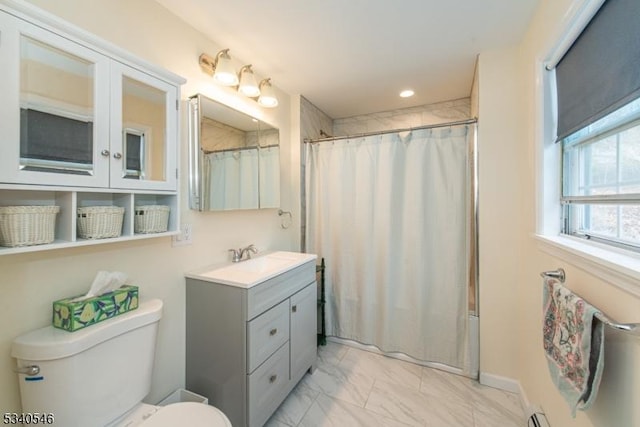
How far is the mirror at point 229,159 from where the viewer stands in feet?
5.17

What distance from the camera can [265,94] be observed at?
202cm

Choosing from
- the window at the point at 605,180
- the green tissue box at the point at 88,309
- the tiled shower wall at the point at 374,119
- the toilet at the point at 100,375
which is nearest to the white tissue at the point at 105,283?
the green tissue box at the point at 88,309

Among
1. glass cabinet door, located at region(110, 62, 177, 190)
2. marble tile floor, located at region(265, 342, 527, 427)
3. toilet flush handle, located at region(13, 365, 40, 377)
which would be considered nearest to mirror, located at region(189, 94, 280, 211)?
glass cabinet door, located at region(110, 62, 177, 190)

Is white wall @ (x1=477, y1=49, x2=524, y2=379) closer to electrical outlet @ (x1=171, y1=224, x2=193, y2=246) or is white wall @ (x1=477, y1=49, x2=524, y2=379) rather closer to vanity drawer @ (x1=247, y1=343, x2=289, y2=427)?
vanity drawer @ (x1=247, y1=343, x2=289, y2=427)

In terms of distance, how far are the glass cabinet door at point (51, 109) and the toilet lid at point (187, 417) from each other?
37.7 inches

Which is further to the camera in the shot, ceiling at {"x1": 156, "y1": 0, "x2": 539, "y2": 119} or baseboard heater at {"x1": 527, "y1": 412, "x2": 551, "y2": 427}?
ceiling at {"x1": 156, "y1": 0, "x2": 539, "y2": 119}

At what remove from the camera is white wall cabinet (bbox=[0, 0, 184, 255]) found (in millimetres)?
812

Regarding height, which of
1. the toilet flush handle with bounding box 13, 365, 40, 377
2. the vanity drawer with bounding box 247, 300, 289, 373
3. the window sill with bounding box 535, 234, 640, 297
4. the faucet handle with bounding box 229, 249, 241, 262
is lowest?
Result: the vanity drawer with bounding box 247, 300, 289, 373

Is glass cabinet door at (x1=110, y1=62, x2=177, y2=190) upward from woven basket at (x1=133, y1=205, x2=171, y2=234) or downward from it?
upward

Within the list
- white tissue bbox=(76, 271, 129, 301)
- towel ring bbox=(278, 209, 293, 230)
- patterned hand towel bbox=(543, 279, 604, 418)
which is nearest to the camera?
patterned hand towel bbox=(543, 279, 604, 418)

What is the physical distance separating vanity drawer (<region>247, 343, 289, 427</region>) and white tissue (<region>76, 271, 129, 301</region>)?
79 cm

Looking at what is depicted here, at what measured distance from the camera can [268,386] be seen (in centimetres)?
152

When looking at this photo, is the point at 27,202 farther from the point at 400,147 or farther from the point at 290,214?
the point at 400,147

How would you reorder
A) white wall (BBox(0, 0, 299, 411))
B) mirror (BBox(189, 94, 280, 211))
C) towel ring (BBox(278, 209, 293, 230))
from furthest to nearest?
towel ring (BBox(278, 209, 293, 230)), mirror (BBox(189, 94, 280, 211)), white wall (BBox(0, 0, 299, 411))
